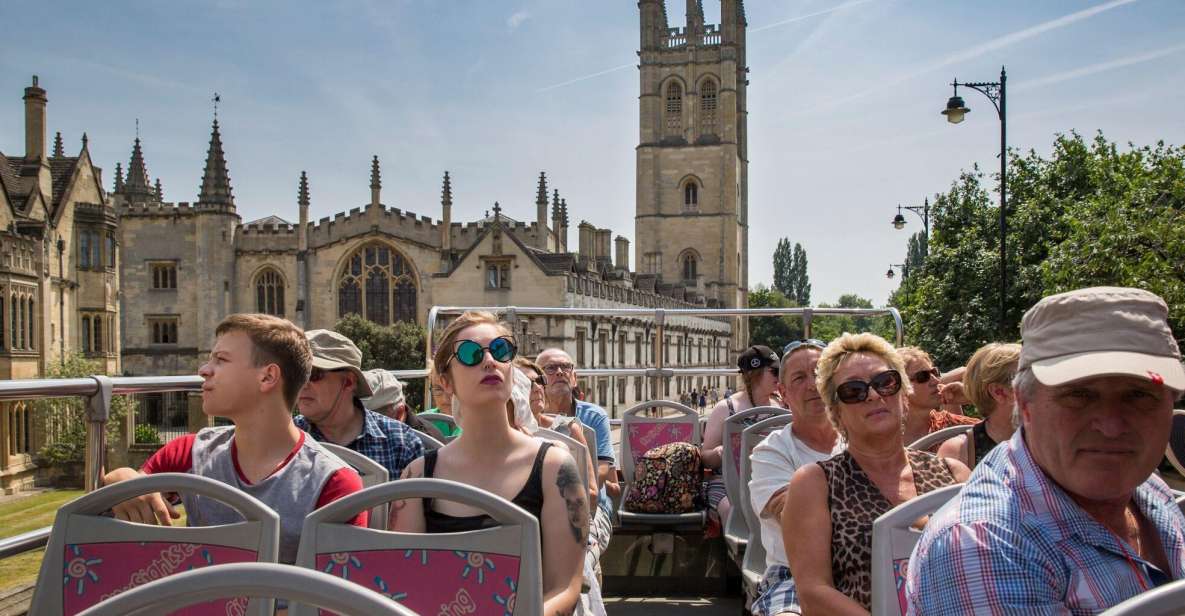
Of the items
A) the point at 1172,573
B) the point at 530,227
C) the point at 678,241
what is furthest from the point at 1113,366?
the point at 678,241

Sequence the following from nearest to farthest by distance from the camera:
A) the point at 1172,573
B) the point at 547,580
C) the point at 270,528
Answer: the point at 1172,573
the point at 270,528
the point at 547,580

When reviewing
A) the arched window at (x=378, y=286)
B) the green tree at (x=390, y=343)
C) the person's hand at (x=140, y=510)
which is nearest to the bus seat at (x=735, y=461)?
the person's hand at (x=140, y=510)

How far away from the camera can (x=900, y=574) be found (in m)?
2.43

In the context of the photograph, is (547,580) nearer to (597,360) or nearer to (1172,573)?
(1172,573)

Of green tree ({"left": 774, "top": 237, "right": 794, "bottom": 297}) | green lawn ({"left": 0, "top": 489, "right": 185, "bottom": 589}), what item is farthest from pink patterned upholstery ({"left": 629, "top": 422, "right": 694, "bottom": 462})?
green tree ({"left": 774, "top": 237, "right": 794, "bottom": 297})

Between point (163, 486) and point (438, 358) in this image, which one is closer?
point (163, 486)

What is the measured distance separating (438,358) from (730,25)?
271ft

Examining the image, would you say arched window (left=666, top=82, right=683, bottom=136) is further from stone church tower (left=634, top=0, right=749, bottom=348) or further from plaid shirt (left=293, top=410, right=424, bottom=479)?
plaid shirt (left=293, top=410, right=424, bottom=479)

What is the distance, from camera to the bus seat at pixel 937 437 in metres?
3.90

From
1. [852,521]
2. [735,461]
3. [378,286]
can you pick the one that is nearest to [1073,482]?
[852,521]

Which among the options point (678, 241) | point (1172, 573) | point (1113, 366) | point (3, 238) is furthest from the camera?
point (678, 241)

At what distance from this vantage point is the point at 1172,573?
1.82m

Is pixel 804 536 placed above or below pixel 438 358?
below

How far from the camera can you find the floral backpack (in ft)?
19.1
